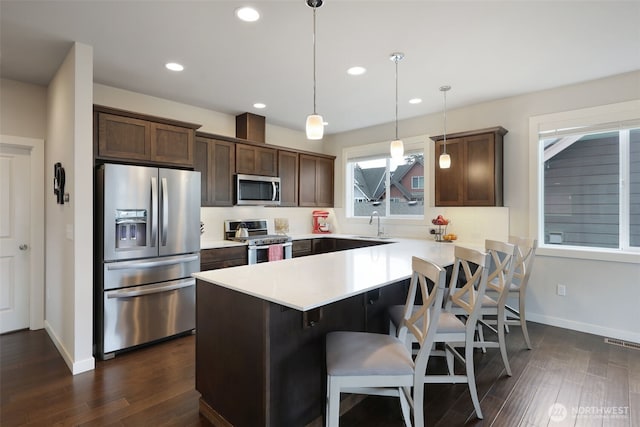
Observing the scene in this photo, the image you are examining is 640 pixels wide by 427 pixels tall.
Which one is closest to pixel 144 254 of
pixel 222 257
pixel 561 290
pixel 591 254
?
pixel 222 257

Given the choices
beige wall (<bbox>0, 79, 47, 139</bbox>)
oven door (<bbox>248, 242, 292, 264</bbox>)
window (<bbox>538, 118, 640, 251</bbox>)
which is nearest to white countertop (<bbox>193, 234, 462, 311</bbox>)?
oven door (<bbox>248, 242, 292, 264</bbox>)

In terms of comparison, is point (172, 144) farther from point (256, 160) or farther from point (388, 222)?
point (388, 222)

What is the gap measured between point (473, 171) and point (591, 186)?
1.23 m

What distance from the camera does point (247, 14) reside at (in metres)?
2.32

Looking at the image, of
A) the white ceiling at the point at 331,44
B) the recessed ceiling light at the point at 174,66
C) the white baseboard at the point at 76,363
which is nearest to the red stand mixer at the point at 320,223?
the white ceiling at the point at 331,44

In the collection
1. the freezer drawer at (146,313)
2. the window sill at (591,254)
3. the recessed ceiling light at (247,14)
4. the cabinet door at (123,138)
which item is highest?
the recessed ceiling light at (247,14)

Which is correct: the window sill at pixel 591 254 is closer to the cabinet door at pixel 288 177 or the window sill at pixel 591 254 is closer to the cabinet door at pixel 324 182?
the cabinet door at pixel 324 182

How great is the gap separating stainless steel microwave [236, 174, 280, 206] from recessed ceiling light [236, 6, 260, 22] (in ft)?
7.89

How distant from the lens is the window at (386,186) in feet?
16.7

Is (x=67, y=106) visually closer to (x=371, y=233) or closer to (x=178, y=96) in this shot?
(x=178, y=96)

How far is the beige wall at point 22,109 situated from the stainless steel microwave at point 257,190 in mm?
2238

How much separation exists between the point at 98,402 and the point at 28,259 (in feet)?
7.92

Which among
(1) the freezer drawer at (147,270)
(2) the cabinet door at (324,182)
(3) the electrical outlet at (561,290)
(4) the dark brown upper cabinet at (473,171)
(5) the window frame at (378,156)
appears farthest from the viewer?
(2) the cabinet door at (324,182)

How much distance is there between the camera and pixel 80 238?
8.96ft
